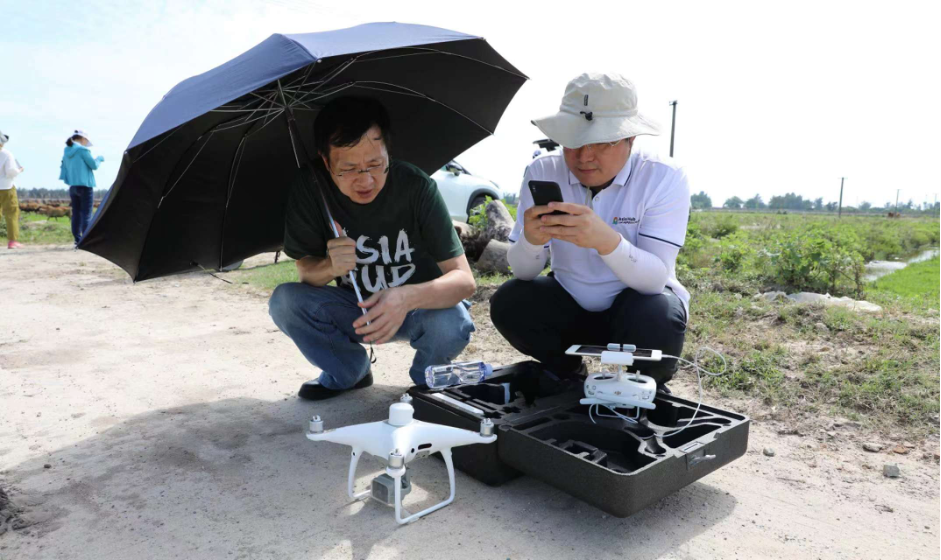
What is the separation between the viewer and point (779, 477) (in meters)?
2.09

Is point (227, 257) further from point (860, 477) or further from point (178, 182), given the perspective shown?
point (860, 477)

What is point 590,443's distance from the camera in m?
1.99

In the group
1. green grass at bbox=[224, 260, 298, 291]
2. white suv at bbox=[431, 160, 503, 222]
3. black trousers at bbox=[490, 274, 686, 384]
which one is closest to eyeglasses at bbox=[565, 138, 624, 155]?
black trousers at bbox=[490, 274, 686, 384]

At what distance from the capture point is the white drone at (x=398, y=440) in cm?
171

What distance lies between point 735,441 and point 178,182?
2.23m

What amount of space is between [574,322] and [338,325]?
101 centimetres

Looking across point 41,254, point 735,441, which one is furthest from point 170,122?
point 41,254

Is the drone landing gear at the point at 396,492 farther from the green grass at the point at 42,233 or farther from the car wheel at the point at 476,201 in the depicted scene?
the green grass at the point at 42,233

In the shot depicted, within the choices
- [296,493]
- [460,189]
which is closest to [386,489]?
[296,493]

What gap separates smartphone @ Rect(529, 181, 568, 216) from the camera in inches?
75.0

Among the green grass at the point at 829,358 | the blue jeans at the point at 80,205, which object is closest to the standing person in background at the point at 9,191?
the blue jeans at the point at 80,205

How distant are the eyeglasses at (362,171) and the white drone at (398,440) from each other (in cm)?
91

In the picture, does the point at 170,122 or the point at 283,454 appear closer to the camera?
the point at 170,122

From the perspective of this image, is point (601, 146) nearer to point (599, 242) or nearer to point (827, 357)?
point (599, 242)
